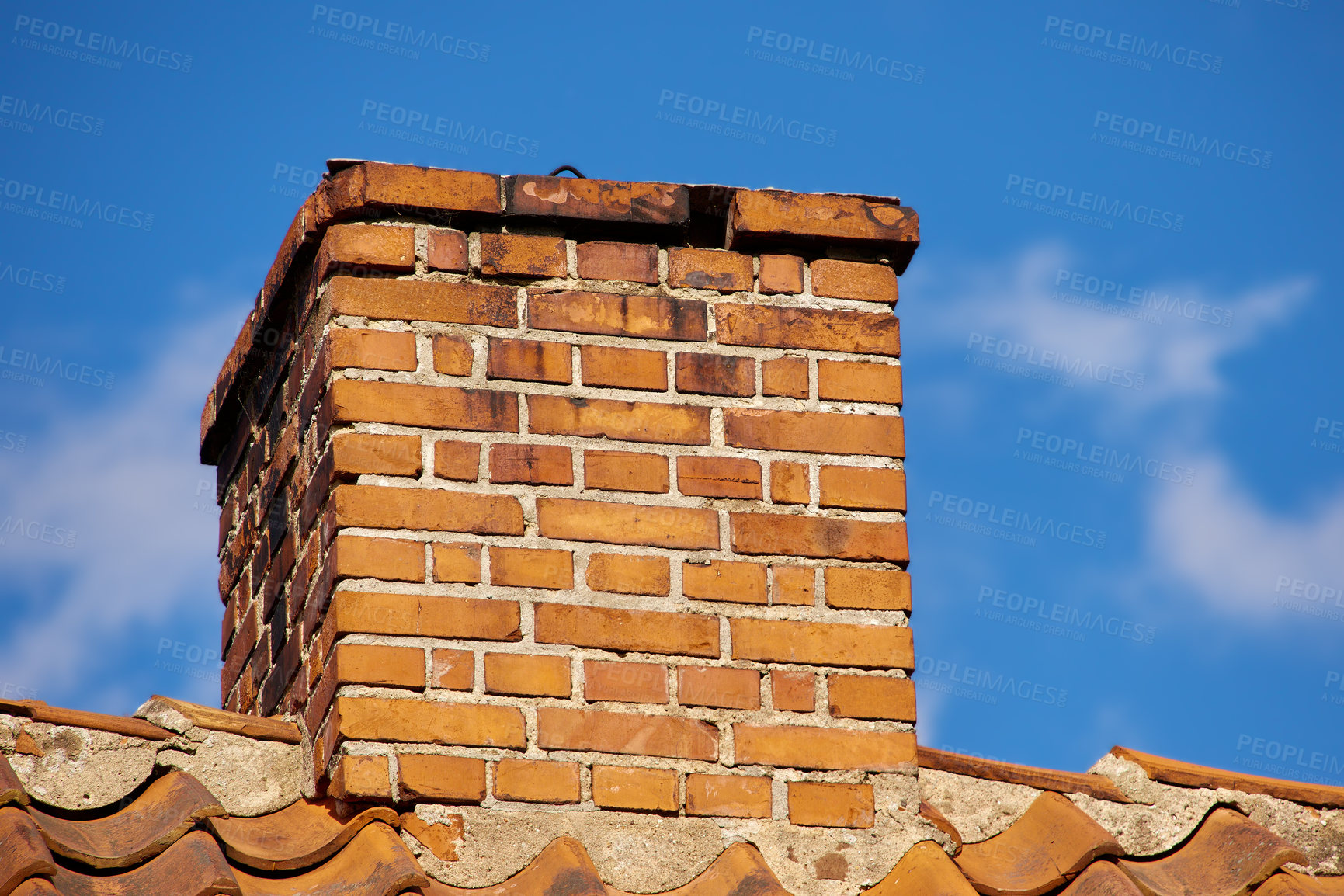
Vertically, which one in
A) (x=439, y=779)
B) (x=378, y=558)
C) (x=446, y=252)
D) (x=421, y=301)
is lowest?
(x=439, y=779)

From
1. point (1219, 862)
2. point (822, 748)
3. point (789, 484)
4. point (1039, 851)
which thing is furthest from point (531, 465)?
point (1219, 862)

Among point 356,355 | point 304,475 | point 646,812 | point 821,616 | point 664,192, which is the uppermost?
point 664,192

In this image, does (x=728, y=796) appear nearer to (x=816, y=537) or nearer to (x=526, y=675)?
(x=526, y=675)

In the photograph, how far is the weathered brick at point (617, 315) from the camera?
280 cm

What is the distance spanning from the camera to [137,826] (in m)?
2.43

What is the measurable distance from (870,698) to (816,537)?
1.04 feet

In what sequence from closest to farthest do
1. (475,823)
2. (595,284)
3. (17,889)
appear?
(17,889)
(475,823)
(595,284)

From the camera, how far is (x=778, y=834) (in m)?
2.57

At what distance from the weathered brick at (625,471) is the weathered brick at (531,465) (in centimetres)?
4

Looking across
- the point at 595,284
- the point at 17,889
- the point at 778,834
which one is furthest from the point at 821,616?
the point at 17,889

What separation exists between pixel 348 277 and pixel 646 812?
3.73ft

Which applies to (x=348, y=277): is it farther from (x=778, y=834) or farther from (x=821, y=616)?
(x=778, y=834)

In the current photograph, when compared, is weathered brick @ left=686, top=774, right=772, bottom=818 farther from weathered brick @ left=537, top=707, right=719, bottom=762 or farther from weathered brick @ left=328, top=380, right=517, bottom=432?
weathered brick @ left=328, top=380, right=517, bottom=432

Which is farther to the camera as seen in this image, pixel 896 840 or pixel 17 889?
pixel 896 840
